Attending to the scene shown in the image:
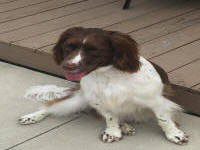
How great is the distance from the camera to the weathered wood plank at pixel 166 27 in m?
4.30

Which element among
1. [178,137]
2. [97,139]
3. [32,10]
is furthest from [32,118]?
[32,10]

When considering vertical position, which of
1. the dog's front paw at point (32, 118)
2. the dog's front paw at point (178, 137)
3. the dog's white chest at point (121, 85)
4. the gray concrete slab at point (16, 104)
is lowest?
the gray concrete slab at point (16, 104)

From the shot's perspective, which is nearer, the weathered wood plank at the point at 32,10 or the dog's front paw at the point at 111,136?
the dog's front paw at the point at 111,136

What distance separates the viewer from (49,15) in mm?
5180

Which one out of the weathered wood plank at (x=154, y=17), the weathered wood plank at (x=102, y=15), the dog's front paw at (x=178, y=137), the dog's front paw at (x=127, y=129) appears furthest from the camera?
the weathered wood plank at (x=154, y=17)

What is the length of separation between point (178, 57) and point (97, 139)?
104cm

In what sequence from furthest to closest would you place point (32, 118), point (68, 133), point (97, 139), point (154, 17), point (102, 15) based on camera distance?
point (102, 15), point (154, 17), point (32, 118), point (68, 133), point (97, 139)

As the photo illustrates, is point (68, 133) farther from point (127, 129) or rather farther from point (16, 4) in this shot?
point (16, 4)

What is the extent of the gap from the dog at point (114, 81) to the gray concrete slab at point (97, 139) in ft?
0.17

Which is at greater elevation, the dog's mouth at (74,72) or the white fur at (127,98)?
the dog's mouth at (74,72)

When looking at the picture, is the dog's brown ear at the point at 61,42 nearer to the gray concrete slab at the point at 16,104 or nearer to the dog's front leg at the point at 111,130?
the dog's front leg at the point at 111,130

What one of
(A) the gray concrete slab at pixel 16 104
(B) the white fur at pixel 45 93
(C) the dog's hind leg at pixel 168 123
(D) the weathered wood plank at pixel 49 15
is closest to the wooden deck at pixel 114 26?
(D) the weathered wood plank at pixel 49 15

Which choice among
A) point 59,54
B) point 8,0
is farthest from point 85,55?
point 8,0

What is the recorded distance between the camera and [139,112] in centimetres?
321
